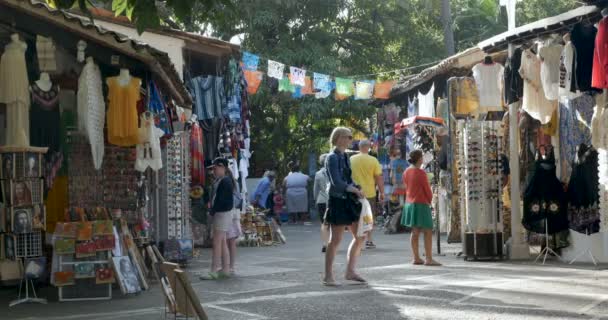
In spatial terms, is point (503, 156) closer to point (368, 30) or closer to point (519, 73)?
point (519, 73)

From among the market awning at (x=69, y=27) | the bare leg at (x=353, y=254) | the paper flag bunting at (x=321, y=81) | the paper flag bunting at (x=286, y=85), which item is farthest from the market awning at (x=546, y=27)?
the paper flag bunting at (x=321, y=81)

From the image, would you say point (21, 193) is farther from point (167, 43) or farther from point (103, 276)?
point (167, 43)

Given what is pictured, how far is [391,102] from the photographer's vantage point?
28016 millimetres

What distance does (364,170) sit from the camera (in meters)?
16.3

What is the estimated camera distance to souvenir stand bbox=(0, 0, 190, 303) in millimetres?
10836

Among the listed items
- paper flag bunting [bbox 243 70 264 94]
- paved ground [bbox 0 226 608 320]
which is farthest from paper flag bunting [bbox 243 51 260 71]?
paved ground [bbox 0 226 608 320]

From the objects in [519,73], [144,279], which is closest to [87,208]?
[144,279]

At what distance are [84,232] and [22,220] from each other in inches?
27.6

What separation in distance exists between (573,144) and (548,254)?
1685 mm

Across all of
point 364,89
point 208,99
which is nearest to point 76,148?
point 208,99

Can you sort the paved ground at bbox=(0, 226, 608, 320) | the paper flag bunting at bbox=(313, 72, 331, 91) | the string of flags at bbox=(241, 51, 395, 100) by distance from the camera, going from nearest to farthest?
the paved ground at bbox=(0, 226, 608, 320) < the string of flags at bbox=(241, 51, 395, 100) < the paper flag bunting at bbox=(313, 72, 331, 91)

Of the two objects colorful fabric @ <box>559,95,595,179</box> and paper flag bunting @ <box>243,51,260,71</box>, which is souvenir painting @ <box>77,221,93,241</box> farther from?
Answer: paper flag bunting @ <box>243,51,260,71</box>

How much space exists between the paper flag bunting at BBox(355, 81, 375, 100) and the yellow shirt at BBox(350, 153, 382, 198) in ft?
36.1

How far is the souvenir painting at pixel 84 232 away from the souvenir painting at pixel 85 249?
2.2 inches
